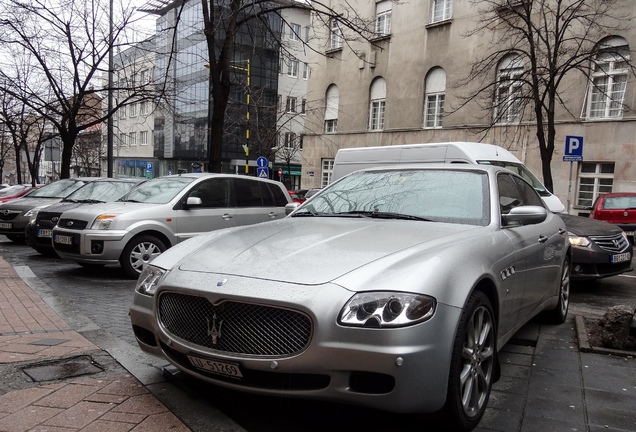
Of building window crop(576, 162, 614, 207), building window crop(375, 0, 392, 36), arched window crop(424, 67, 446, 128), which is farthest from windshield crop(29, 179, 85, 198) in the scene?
building window crop(375, 0, 392, 36)

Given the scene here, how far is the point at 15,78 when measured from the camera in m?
19.3

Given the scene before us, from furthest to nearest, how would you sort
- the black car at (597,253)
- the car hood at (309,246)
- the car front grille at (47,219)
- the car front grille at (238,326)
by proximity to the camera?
the car front grille at (47,219), the black car at (597,253), the car hood at (309,246), the car front grille at (238,326)

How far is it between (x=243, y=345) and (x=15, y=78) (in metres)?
20.4

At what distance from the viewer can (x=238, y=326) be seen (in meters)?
2.76

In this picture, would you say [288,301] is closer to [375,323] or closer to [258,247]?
[375,323]

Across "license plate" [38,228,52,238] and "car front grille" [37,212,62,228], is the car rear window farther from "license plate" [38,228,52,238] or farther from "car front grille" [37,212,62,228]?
"license plate" [38,228,52,238]

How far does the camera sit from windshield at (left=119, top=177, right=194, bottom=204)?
848cm

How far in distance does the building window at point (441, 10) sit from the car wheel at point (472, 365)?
1035 inches

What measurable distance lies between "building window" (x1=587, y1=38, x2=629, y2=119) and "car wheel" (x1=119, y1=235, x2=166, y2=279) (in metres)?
18.6

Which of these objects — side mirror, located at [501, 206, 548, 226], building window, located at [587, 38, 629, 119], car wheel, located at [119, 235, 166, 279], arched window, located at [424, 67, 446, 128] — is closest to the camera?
side mirror, located at [501, 206, 548, 226]

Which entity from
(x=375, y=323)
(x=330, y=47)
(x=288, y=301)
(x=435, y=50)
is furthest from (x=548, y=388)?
(x=330, y=47)

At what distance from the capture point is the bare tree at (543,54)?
1670 cm

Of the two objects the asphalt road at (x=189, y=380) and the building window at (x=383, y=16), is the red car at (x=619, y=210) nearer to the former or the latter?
the asphalt road at (x=189, y=380)

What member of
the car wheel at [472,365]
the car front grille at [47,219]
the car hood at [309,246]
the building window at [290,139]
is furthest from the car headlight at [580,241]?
the building window at [290,139]
